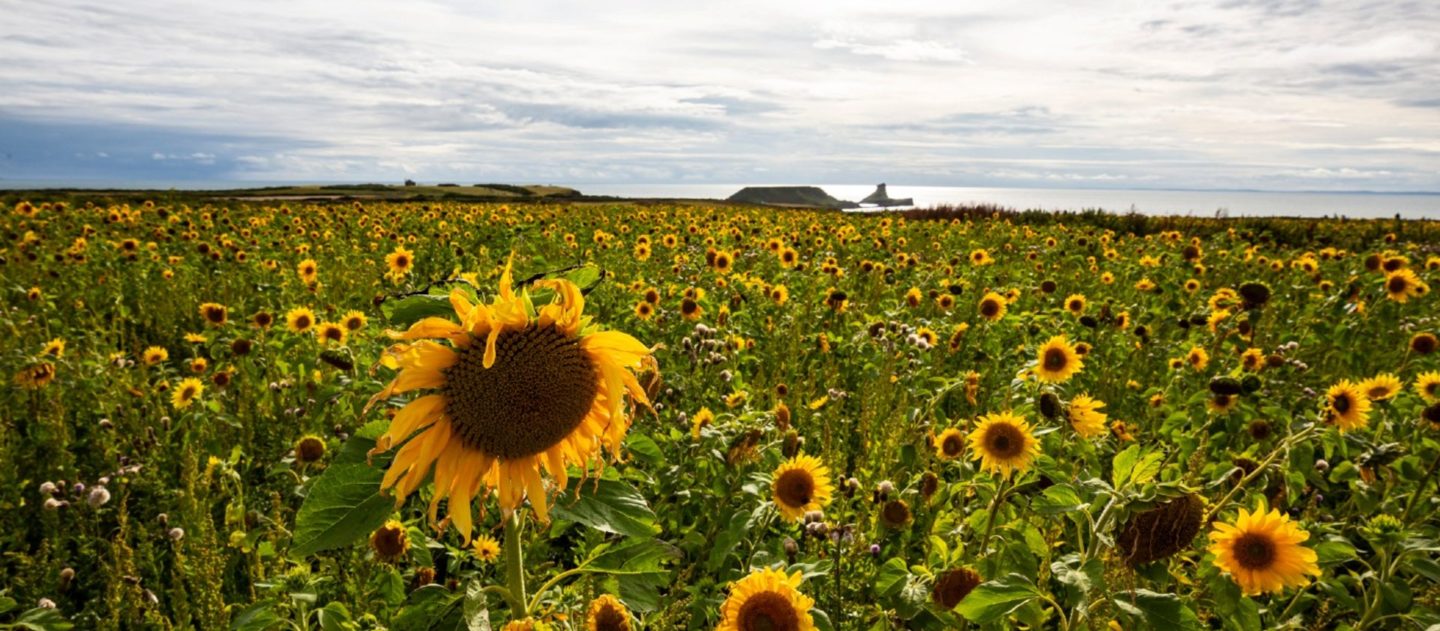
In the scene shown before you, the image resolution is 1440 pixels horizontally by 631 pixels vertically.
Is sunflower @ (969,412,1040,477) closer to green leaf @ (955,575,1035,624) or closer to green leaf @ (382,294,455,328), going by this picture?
green leaf @ (955,575,1035,624)

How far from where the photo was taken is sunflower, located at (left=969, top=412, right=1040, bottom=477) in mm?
2383

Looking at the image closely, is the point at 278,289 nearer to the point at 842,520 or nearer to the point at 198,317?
the point at 198,317

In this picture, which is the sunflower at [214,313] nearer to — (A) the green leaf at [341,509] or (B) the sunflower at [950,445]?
(A) the green leaf at [341,509]

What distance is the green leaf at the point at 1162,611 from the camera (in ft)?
4.85

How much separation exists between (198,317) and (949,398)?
23.3 ft

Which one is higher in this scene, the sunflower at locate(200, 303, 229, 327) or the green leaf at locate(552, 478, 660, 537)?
the green leaf at locate(552, 478, 660, 537)

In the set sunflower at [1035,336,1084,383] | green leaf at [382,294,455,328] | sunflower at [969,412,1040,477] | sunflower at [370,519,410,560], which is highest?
green leaf at [382,294,455,328]

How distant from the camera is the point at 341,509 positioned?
1.13 m

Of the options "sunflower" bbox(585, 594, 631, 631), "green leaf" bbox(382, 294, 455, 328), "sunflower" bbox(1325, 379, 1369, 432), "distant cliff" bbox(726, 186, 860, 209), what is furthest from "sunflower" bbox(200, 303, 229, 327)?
"distant cliff" bbox(726, 186, 860, 209)

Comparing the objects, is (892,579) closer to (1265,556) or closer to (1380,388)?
(1265,556)

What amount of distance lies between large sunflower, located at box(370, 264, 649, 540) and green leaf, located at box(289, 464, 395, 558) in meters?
0.05

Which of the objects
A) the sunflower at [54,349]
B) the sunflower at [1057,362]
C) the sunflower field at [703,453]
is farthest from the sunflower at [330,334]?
the sunflower at [1057,362]

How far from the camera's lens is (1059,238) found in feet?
42.9

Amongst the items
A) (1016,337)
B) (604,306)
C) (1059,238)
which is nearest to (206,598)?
(604,306)
